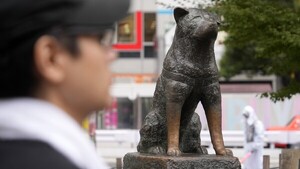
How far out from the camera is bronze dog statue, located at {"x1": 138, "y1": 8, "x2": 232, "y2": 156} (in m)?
5.89

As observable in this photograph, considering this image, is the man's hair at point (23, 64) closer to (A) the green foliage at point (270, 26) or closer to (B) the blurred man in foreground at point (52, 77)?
(B) the blurred man in foreground at point (52, 77)

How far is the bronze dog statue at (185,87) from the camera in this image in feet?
19.3

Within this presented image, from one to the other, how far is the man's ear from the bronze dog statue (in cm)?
453

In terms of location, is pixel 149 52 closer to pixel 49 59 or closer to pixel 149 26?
pixel 149 26

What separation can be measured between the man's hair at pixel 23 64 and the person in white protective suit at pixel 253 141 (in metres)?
12.2

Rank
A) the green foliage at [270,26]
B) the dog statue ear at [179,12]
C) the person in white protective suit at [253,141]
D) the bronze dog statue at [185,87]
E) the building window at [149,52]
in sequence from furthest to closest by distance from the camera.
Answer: the building window at [149,52]
the person in white protective suit at [253,141]
the green foliage at [270,26]
the dog statue ear at [179,12]
the bronze dog statue at [185,87]

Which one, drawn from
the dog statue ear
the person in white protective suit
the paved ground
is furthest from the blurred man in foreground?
the paved ground

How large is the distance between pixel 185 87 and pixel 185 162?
25.2 inches

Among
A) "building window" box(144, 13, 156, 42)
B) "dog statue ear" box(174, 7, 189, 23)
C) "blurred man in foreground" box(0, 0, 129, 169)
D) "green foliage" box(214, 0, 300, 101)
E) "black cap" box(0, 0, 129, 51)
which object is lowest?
"blurred man in foreground" box(0, 0, 129, 169)

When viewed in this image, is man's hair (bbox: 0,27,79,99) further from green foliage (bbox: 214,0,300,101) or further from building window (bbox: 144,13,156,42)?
building window (bbox: 144,13,156,42)

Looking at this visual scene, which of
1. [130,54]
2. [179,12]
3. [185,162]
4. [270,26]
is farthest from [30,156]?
[130,54]

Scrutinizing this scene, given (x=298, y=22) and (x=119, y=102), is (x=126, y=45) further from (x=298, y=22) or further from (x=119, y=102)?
(x=298, y=22)

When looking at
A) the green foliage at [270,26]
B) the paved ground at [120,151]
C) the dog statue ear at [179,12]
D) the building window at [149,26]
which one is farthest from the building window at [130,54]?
the dog statue ear at [179,12]

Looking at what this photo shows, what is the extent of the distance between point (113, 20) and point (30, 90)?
0.20 m
